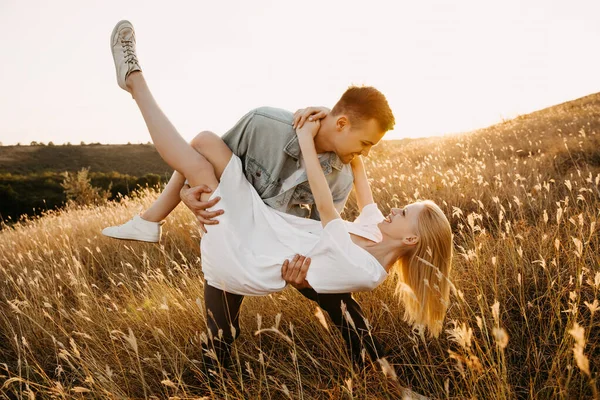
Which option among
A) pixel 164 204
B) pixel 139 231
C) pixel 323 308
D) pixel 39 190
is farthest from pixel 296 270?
pixel 39 190

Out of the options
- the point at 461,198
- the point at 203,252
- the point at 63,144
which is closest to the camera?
the point at 203,252

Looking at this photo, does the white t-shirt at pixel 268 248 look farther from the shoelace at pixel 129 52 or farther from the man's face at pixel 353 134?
the shoelace at pixel 129 52

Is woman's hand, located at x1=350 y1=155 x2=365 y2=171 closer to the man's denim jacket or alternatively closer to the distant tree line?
the man's denim jacket

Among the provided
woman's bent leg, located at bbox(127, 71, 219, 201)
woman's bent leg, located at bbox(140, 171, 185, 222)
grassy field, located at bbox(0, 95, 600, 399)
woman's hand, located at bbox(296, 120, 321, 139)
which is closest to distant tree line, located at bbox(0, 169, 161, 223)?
grassy field, located at bbox(0, 95, 600, 399)

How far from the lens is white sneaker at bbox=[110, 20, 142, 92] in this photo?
8.52ft

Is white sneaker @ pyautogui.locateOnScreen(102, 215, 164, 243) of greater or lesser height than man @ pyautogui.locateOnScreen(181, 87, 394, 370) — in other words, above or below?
below

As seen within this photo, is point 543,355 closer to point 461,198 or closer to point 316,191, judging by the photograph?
point 316,191

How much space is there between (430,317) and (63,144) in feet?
193

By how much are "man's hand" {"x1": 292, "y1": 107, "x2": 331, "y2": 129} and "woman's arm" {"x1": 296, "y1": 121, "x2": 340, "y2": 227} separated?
3.2 inches

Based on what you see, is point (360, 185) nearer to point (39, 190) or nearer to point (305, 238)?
point (305, 238)

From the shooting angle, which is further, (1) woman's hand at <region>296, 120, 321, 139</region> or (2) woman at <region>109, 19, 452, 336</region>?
(1) woman's hand at <region>296, 120, 321, 139</region>

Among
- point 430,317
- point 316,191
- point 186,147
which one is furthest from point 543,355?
point 186,147

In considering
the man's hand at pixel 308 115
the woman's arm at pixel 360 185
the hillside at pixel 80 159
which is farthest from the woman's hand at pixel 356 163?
the hillside at pixel 80 159

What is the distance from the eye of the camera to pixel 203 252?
2.37 meters
